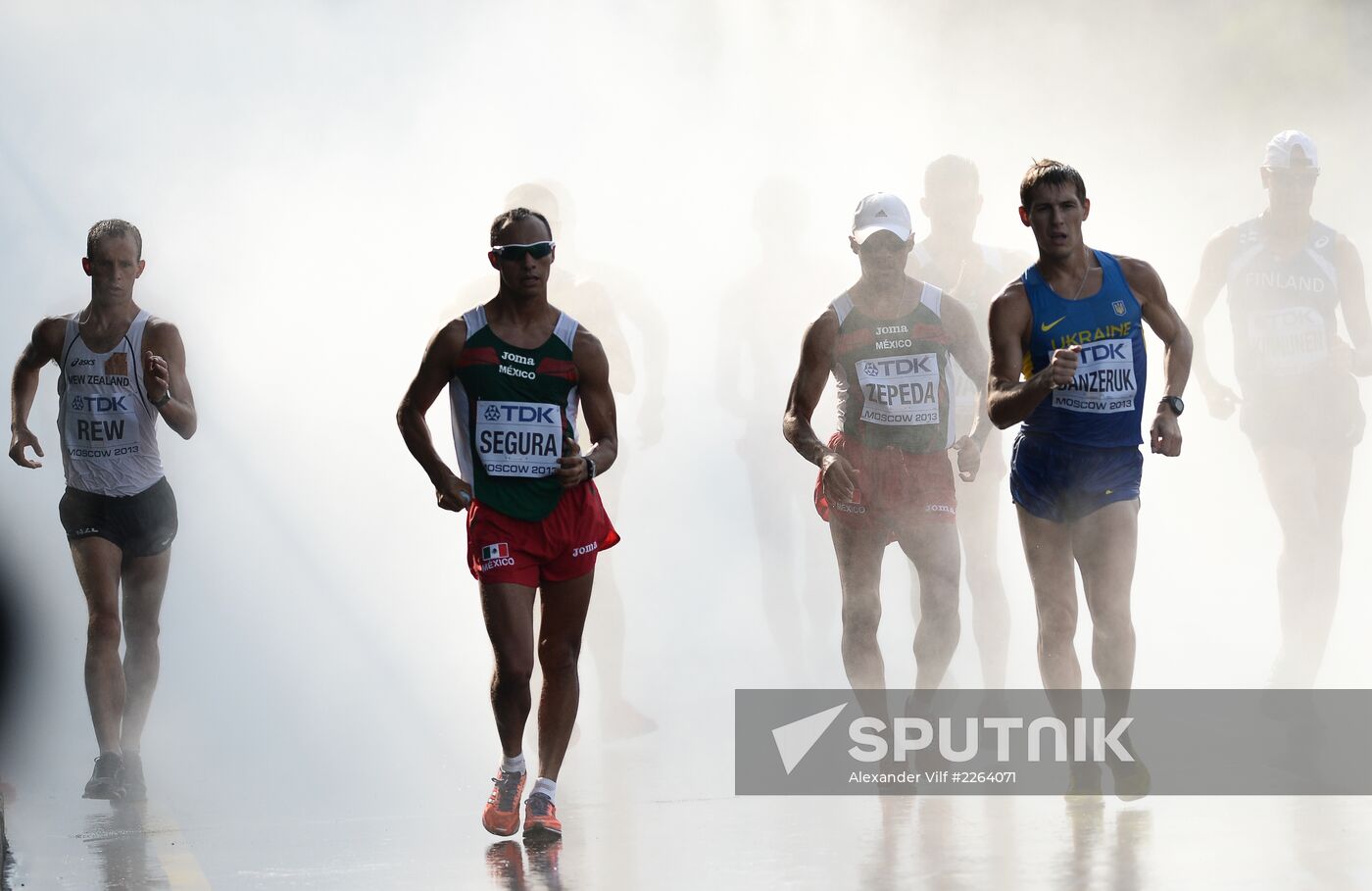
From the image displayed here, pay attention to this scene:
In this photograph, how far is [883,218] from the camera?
7.23 metres

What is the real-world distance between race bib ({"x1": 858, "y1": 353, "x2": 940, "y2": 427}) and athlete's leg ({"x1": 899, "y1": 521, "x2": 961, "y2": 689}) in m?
0.40

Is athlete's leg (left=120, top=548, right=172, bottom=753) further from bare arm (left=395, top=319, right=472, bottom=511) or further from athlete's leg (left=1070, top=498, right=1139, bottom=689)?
athlete's leg (left=1070, top=498, right=1139, bottom=689)

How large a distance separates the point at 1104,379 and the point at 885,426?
97 cm

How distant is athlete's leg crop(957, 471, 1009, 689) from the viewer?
9.23 m

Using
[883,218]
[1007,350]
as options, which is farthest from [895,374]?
[1007,350]

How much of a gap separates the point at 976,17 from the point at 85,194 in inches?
280

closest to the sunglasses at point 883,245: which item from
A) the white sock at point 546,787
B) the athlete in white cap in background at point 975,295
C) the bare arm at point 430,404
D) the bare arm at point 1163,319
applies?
the bare arm at point 1163,319

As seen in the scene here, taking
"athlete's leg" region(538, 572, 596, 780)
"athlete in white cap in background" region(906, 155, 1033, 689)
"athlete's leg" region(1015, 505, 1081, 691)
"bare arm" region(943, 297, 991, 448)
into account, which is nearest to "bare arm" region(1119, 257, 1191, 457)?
"athlete's leg" region(1015, 505, 1081, 691)

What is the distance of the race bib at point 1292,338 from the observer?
9.32 meters

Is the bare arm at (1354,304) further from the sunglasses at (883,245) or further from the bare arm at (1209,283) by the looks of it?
the sunglasses at (883,245)

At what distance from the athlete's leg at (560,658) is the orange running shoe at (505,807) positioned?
0.13m

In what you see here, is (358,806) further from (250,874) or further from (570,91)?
(570,91)

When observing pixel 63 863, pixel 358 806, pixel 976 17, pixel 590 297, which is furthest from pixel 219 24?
pixel 63 863

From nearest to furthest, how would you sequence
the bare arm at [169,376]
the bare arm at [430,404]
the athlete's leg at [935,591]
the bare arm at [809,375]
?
the bare arm at [430,404] < the bare arm at [809,375] < the athlete's leg at [935,591] < the bare arm at [169,376]
